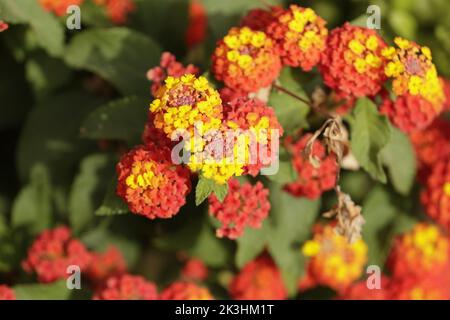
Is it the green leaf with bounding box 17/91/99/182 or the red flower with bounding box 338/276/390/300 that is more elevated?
the green leaf with bounding box 17/91/99/182

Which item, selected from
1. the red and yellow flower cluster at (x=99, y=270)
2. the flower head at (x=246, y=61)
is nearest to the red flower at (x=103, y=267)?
the red and yellow flower cluster at (x=99, y=270)

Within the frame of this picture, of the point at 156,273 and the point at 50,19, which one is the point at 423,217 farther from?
the point at 50,19

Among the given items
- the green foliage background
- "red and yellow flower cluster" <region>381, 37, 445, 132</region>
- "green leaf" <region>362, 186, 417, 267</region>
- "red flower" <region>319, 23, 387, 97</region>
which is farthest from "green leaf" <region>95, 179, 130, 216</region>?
"green leaf" <region>362, 186, 417, 267</region>

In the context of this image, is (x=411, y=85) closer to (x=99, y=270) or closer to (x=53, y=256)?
(x=53, y=256)

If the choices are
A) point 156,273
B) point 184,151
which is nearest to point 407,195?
point 156,273

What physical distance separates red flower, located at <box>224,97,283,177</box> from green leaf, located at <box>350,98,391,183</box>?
27 cm

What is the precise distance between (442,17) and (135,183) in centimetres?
142

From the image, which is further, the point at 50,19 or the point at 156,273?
the point at 156,273

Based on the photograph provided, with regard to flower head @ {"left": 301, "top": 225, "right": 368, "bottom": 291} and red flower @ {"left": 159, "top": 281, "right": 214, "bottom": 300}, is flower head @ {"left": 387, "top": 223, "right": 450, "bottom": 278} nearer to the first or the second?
flower head @ {"left": 301, "top": 225, "right": 368, "bottom": 291}

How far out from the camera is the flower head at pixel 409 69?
128cm

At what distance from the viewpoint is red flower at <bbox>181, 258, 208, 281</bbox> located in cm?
192

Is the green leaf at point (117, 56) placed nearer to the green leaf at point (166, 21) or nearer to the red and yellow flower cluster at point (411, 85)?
the green leaf at point (166, 21)

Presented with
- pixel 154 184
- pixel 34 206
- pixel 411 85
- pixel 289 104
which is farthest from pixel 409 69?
pixel 34 206
